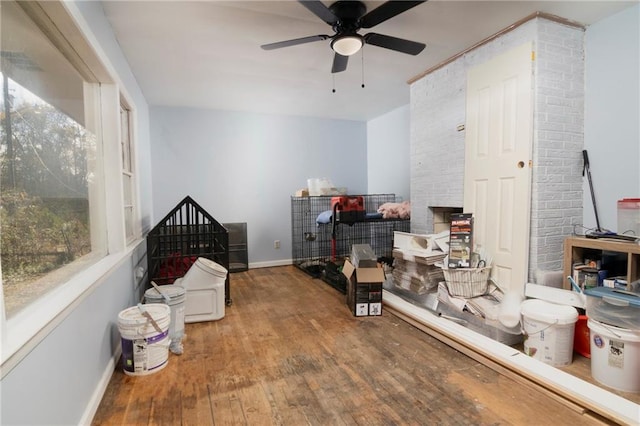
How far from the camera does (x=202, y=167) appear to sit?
174 inches

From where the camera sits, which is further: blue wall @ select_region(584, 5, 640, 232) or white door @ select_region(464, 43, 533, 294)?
white door @ select_region(464, 43, 533, 294)

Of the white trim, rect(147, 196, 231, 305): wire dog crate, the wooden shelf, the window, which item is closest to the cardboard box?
the white trim

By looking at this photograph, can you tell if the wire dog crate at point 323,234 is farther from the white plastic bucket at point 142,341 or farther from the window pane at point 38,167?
the window pane at point 38,167

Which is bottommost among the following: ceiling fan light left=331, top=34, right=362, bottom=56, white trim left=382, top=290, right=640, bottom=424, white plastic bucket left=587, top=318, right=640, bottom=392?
white trim left=382, top=290, right=640, bottom=424

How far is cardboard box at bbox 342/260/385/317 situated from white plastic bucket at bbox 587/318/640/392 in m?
1.40

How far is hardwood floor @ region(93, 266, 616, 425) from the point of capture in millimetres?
1512

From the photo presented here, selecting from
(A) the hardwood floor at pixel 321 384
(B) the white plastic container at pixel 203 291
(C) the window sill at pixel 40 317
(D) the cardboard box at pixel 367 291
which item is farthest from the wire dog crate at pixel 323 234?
(C) the window sill at pixel 40 317

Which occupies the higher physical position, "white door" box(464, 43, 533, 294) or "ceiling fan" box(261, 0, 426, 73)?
"ceiling fan" box(261, 0, 426, 73)

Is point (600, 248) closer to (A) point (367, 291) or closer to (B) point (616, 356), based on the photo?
(B) point (616, 356)

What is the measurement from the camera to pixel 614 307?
168 centimetres

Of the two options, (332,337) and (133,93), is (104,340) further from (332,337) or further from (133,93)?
(133,93)

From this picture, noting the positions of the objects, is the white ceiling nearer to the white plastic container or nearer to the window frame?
the window frame

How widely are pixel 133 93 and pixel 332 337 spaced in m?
2.96

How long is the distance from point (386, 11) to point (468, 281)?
80.0 inches
